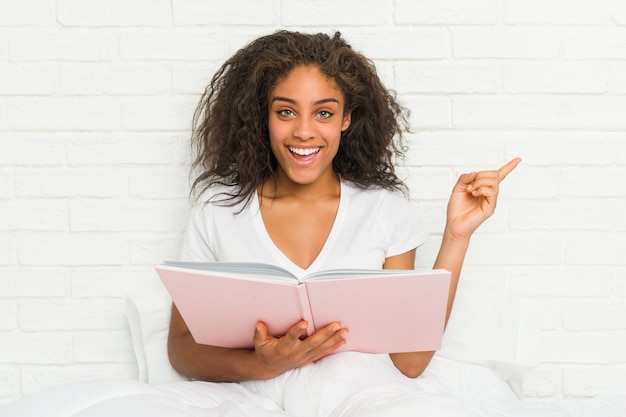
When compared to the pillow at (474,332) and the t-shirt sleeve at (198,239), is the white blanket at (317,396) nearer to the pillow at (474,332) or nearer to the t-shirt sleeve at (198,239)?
the pillow at (474,332)

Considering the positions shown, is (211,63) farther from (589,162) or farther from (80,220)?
(589,162)

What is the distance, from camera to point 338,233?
1887mm

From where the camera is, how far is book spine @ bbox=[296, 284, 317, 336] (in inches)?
57.0

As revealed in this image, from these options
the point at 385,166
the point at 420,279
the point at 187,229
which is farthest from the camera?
the point at 385,166

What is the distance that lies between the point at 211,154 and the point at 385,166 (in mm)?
447

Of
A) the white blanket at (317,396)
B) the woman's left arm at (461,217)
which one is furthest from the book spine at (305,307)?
the woman's left arm at (461,217)

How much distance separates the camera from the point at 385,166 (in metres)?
2.06

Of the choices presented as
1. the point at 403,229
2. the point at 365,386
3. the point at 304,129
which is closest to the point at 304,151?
the point at 304,129

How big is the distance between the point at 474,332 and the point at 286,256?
540 millimetres

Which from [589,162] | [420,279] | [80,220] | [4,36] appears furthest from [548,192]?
[4,36]

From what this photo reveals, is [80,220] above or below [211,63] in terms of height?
below

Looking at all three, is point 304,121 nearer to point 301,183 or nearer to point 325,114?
point 325,114

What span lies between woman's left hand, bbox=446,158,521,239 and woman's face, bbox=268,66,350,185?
0.31 metres

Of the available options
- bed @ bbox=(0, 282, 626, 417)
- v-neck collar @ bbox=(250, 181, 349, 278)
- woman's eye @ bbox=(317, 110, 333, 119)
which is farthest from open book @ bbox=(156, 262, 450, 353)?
woman's eye @ bbox=(317, 110, 333, 119)
